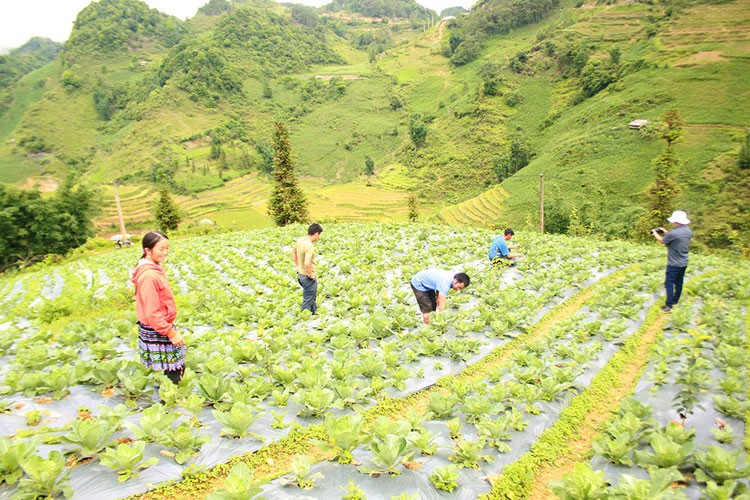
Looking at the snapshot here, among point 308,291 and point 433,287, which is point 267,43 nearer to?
point 308,291

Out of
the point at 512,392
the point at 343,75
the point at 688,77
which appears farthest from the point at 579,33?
the point at 512,392

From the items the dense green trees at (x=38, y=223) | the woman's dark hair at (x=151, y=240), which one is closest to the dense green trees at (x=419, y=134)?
the dense green trees at (x=38, y=223)

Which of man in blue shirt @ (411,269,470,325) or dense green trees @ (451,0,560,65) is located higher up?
dense green trees @ (451,0,560,65)

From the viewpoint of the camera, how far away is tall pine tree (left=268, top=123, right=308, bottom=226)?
3769cm

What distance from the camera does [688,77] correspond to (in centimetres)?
5872

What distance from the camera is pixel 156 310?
15.0ft

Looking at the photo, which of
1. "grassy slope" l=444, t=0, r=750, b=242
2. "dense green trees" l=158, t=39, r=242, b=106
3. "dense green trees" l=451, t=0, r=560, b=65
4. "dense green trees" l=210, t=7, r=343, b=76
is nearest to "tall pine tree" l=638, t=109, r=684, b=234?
"grassy slope" l=444, t=0, r=750, b=242

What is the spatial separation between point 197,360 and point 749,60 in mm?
85761

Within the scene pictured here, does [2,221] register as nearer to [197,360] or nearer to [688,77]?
[197,360]

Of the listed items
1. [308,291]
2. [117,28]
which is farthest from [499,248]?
[117,28]

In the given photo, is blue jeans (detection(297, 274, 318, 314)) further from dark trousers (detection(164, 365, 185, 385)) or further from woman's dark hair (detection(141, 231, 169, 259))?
woman's dark hair (detection(141, 231, 169, 259))

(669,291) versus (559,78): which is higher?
(559,78)

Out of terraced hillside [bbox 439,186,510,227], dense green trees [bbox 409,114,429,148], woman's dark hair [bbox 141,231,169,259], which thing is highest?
dense green trees [bbox 409,114,429,148]

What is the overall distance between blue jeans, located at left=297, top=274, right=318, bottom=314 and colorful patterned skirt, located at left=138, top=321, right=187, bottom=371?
381cm
